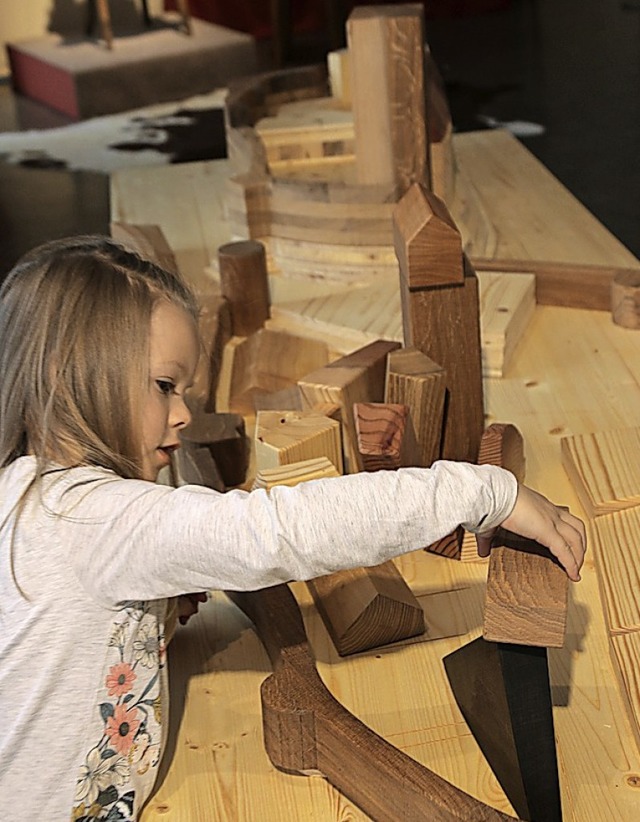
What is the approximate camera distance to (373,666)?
1.48 m

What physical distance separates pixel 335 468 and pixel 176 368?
33 cm

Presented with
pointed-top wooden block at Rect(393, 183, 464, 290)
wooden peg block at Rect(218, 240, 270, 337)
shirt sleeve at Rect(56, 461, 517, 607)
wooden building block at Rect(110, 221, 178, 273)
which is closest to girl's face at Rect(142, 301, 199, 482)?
shirt sleeve at Rect(56, 461, 517, 607)

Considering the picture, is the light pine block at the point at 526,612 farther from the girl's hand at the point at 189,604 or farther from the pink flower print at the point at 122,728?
the girl's hand at the point at 189,604

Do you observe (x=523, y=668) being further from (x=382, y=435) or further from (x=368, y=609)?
(x=382, y=435)

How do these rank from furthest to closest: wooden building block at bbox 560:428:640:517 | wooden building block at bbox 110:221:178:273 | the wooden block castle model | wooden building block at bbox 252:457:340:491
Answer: wooden building block at bbox 110:221:178:273
wooden building block at bbox 560:428:640:517
wooden building block at bbox 252:457:340:491
the wooden block castle model

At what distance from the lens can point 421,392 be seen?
1650 mm

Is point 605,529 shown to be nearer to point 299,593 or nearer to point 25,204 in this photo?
point 299,593

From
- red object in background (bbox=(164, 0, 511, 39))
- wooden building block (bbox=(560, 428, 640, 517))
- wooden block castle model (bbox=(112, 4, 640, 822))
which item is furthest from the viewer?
red object in background (bbox=(164, 0, 511, 39))

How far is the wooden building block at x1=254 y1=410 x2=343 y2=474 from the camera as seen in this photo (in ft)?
5.07

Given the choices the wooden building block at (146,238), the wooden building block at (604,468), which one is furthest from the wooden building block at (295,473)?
the wooden building block at (146,238)

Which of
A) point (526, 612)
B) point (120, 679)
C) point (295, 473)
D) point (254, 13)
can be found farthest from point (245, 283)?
point (254, 13)

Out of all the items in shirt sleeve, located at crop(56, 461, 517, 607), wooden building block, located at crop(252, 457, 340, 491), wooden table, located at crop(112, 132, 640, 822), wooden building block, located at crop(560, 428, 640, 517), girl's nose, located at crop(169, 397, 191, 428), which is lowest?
wooden table, located at crop(112, 132, 640, 822)

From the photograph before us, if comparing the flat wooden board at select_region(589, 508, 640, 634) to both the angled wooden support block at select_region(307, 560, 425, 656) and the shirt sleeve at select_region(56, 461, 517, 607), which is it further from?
the shirt sleeve at select_region(56, 461, 517, 607)

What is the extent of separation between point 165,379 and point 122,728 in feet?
1.21
